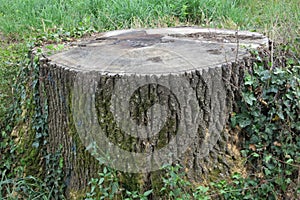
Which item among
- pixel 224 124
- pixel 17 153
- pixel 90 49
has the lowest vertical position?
pixel 17 153

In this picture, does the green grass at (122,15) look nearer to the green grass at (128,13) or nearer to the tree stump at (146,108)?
the green grass at (128,13)

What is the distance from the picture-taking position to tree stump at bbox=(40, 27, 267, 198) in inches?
91.8

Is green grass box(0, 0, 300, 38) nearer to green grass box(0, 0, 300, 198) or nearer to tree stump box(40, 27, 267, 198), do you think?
green grass box(0, 0, 300, 198)

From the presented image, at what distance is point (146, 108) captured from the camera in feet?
7.67

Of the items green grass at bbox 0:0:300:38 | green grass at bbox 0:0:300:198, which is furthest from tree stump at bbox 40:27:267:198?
green grass at bbox 0:0:300:38

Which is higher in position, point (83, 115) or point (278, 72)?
point (278, 72)

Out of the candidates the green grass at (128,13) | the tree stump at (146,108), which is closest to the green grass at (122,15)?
the green grass at (128,13)

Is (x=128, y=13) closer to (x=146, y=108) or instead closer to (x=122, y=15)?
(x=122, y=15)

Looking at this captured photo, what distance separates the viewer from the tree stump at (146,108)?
2332 millimetres

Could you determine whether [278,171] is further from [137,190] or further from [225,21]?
[225,21]

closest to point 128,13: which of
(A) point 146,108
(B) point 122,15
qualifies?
(B) point 122,15

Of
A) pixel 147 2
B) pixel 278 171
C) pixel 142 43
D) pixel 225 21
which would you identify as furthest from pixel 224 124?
pixel 147 2

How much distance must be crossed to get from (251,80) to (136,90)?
0.76 metres

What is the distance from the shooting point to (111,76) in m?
2.31
